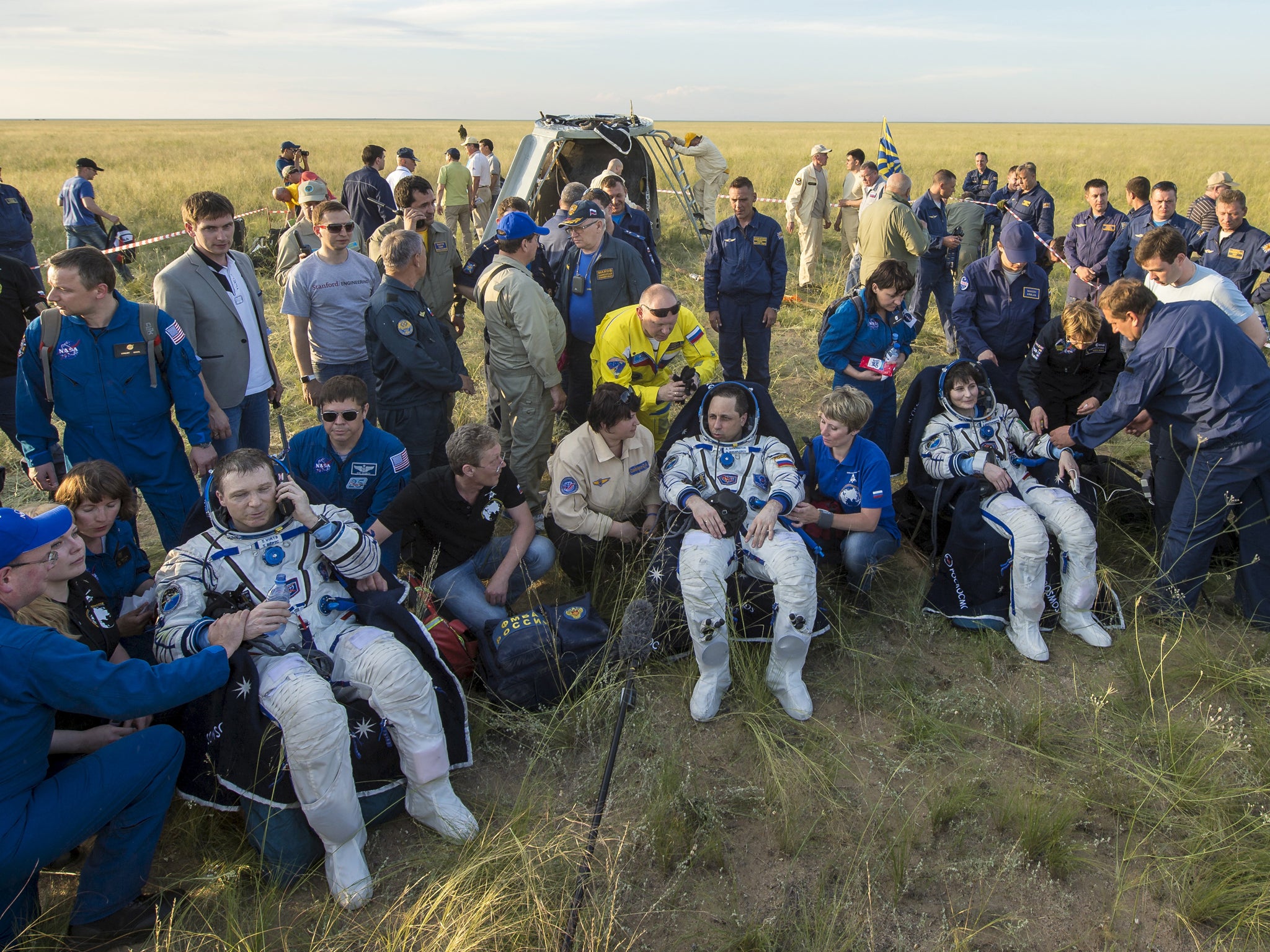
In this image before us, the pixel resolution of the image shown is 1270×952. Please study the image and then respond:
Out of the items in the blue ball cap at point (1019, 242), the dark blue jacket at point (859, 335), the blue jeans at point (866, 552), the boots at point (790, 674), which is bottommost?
the boots at point (790, 674)

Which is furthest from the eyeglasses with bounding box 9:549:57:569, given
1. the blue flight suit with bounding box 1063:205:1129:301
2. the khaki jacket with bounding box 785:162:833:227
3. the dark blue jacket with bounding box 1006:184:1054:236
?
the khaki jacket with bounding box 785:162:833:227

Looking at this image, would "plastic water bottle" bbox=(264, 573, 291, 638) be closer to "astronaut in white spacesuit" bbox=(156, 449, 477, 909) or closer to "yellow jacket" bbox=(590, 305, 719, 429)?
"astronaut in white spacesuit" bbox=(156, 449, 477, 909)

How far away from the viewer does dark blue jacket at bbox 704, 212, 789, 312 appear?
706 centimetres

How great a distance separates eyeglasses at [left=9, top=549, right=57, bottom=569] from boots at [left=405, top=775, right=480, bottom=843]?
4.83 ft

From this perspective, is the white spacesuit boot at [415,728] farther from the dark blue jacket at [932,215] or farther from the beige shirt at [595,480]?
the dark blue jacket at [932,215]

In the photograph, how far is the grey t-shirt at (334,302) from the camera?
16.8 ft

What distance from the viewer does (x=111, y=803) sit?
264 centimetres

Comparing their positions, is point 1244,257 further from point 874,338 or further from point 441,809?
point 441,809

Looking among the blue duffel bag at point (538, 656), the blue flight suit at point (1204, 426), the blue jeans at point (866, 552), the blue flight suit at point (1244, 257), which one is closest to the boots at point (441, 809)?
the blue duffel bag at point (538, 656)

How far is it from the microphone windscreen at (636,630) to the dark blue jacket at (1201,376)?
8.86 feet

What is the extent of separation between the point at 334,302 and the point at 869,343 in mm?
3479

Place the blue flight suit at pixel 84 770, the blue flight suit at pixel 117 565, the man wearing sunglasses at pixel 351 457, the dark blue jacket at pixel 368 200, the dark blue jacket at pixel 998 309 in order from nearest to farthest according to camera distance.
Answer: the blue flight suit at pixel 84 770
the blue flight suit at pixel 117 565
the man wearing sunglasses at pixel 351 457
the dark blue jacket at pixel 998 309
the dark blue jacket at pixel 368 200

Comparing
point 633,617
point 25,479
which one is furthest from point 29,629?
point 25,479

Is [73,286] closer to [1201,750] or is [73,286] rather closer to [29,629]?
[29,629]
